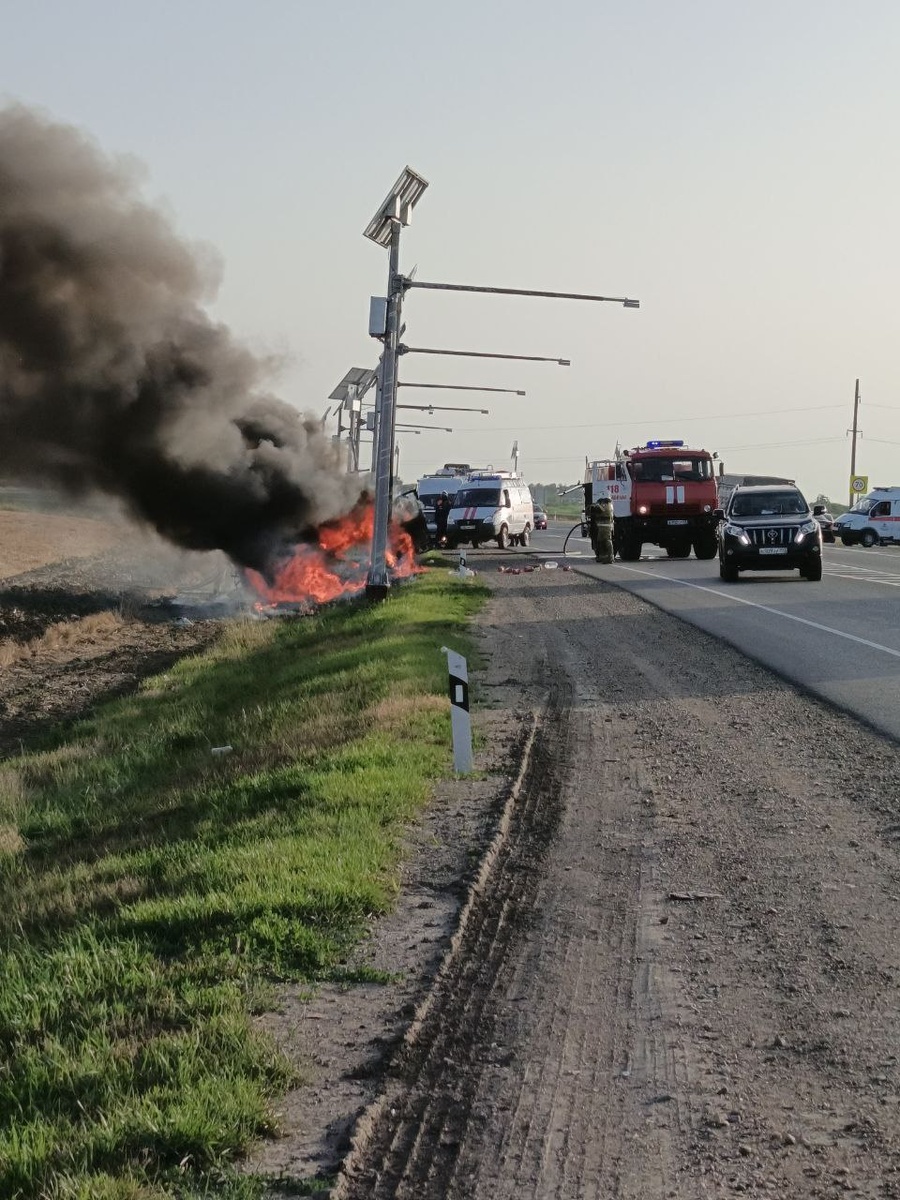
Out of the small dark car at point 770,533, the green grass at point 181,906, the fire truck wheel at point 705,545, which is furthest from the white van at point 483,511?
the green grass at point 181,906

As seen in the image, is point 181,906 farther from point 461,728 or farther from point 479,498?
point 479,498

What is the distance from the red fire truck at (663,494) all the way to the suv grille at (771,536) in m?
8.13

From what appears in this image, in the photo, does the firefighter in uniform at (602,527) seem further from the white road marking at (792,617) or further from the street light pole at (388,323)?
the street light pole at (388,323)

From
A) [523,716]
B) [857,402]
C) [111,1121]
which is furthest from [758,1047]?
[857,402]

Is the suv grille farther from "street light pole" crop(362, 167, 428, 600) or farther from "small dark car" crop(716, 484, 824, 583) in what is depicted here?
"street light pole" crop(362, 167, 428, 600)

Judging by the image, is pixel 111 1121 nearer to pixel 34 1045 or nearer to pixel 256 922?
pixel 34 1045

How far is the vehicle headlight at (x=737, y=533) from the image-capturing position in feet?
92.9

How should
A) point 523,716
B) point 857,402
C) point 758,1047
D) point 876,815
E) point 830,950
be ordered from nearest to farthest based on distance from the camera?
1. point 758,1047
2. point 830,950
3. point 876,815
4. point 523,716
5. point 857,402

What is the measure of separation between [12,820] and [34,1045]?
6.85 meters

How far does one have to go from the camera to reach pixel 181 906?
6445 millimetres

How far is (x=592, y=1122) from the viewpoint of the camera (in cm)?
418

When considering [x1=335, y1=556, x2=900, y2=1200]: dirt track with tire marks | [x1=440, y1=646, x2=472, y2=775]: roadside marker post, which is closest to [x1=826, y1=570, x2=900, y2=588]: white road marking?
[x1=335, y1=556, x2=900, y2=1200]: dirt track with tire marks

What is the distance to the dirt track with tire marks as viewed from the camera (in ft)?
12.9

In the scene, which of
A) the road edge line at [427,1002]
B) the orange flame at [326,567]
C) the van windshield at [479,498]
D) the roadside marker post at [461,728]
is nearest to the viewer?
the road edge line at [427,1002]
